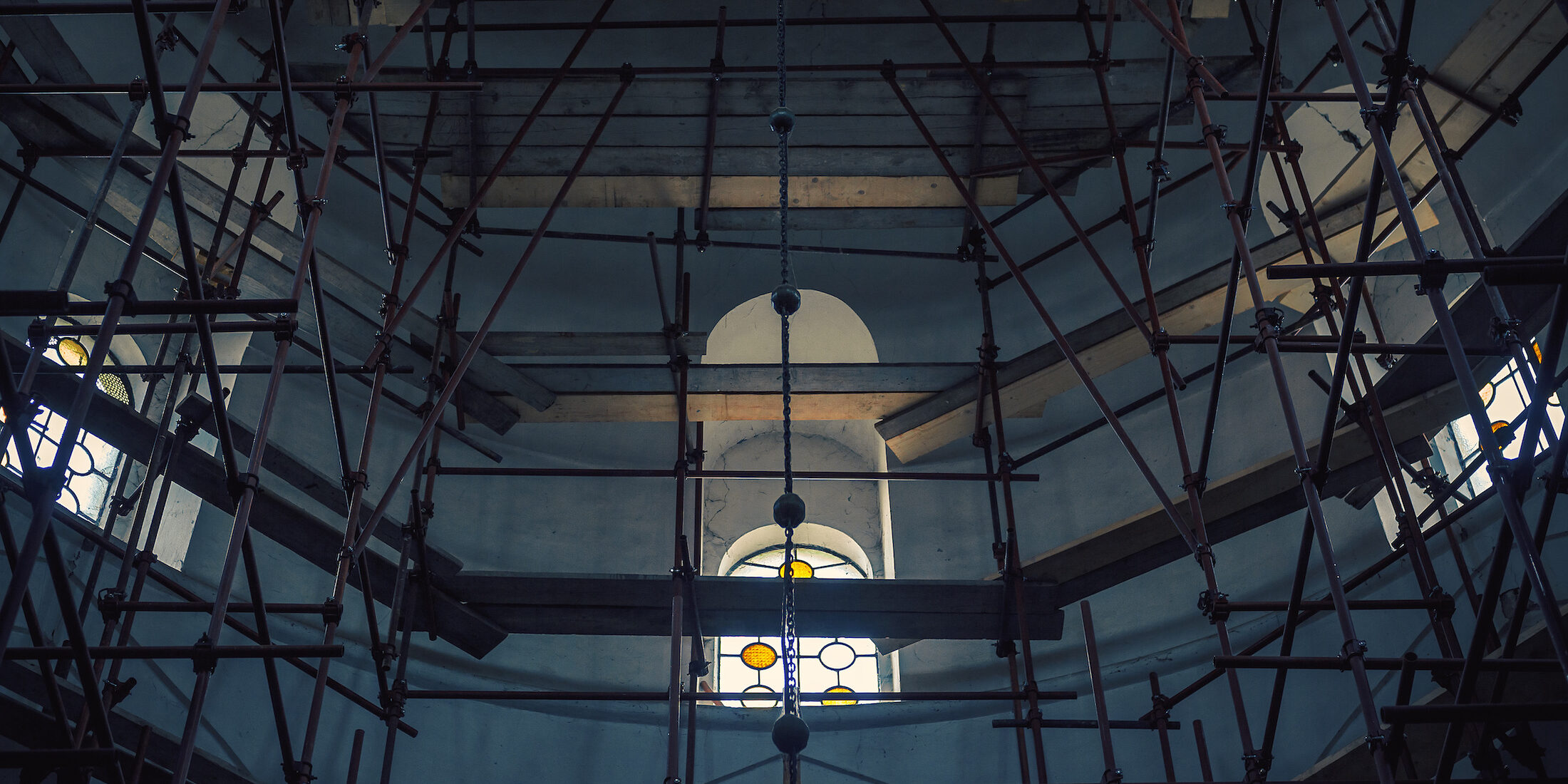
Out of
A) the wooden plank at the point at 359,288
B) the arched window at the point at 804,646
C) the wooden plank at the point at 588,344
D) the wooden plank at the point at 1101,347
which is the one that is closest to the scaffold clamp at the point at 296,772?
the wooden plank at the point at 359,288

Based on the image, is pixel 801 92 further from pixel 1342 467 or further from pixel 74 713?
pixel 74 713

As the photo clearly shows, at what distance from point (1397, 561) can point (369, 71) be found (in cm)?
760

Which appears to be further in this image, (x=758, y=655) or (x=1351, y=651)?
(x=758, y=655)

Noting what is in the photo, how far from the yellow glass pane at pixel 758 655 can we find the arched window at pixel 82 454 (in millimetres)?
4963

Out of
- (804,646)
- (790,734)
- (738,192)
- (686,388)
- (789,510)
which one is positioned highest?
(738,192)

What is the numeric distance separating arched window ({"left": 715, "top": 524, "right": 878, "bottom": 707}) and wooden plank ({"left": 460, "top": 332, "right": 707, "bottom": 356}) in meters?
2.09

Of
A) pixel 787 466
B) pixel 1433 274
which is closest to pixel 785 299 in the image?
pixel 787 466

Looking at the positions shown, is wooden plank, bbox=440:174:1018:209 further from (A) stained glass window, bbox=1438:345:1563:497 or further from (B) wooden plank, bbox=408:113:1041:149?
(A) stained glass window, bbox=1438:345:1563:497

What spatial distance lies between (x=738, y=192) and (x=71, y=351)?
204 inches

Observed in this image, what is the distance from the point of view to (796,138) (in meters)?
8.98

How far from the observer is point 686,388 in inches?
367

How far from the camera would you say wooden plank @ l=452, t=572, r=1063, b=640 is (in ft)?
26.7

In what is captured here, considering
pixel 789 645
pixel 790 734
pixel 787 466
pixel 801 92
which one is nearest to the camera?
pixel 790 734

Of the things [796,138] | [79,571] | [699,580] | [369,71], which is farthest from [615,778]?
[369,71]
